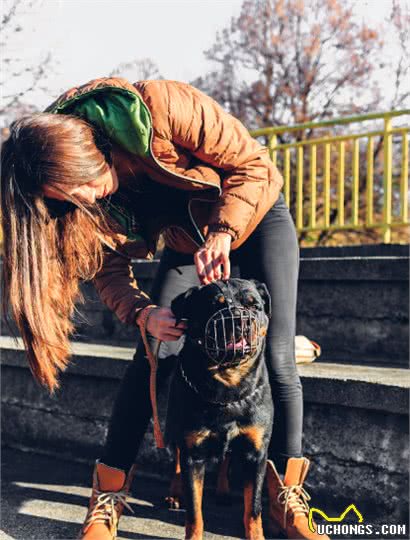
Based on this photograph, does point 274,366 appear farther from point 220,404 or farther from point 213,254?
point 213,254

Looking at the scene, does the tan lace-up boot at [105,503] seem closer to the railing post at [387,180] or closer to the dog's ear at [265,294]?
the dog's ear at [265,294]

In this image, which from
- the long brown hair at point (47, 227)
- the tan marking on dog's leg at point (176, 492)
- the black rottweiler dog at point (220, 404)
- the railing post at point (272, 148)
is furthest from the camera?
the railing post at point (272, 148)

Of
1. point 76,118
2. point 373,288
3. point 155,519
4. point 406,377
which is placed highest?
point 76,118

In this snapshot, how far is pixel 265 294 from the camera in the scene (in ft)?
8.59

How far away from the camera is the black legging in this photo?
2.71 m

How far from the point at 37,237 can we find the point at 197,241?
2.25 ft

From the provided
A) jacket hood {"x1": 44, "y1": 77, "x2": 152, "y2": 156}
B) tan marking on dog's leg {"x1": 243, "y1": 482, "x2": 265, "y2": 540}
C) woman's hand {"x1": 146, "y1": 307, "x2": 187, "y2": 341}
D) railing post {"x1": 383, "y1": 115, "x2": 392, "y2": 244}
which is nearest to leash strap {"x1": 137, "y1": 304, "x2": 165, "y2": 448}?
woman's hand {"x1": 146, "y1": 307, "x2": 187, "y2": 341}

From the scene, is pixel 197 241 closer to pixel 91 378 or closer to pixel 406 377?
pixel 406 377

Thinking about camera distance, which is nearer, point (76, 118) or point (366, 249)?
point (76, 118)

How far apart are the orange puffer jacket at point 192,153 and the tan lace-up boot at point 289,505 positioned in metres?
0.92

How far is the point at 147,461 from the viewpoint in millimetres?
3756

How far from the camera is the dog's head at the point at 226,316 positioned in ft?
7.64

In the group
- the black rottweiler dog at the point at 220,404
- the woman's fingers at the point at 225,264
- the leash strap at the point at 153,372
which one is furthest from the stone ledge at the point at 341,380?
the woman's fingers at the point at 225,264

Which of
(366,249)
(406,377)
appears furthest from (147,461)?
(366,249)
